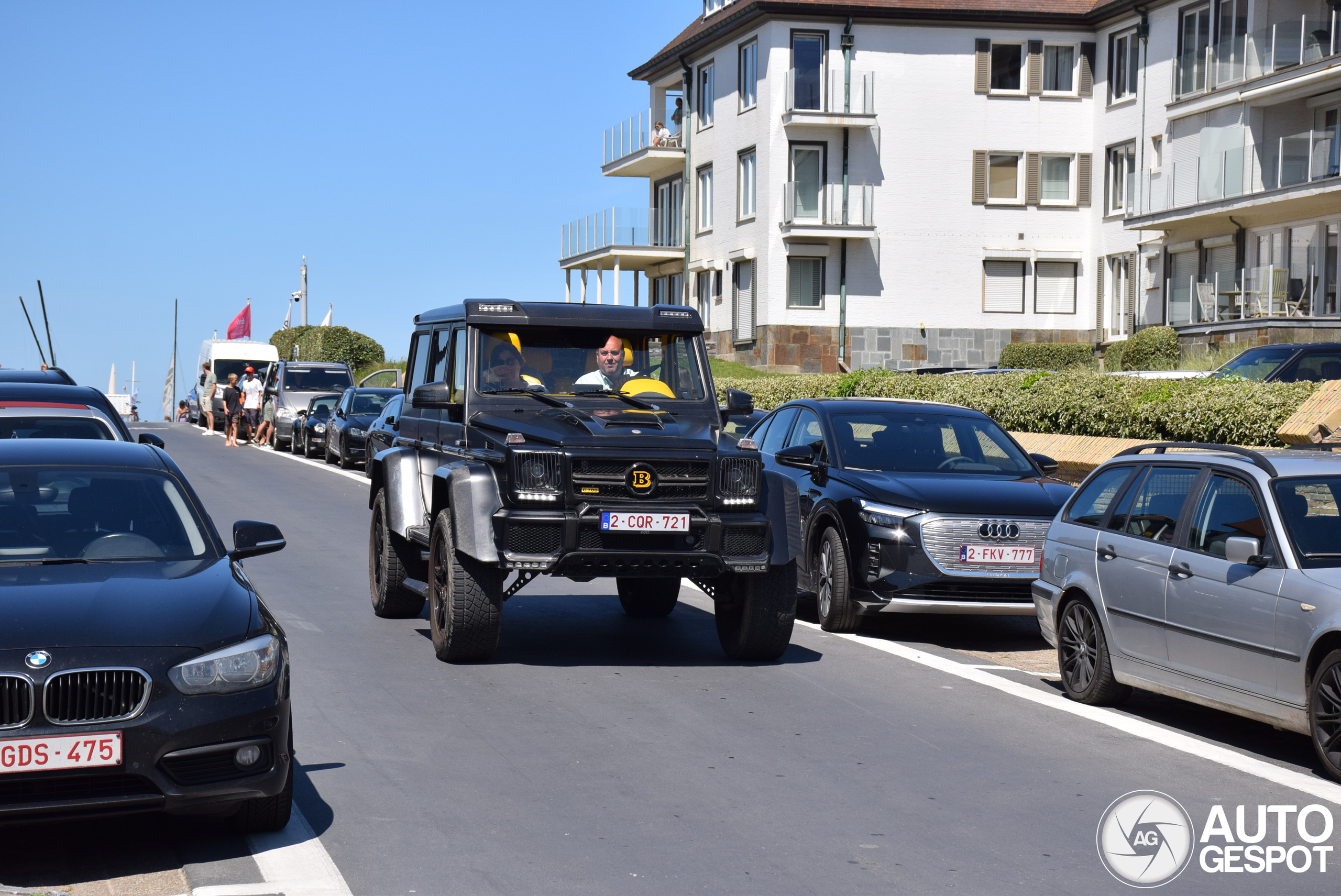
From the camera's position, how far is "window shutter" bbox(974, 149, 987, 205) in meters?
46.7

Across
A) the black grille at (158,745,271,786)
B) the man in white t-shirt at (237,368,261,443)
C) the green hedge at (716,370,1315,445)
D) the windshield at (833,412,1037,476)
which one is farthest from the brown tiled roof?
the black grille at (158,745,271,786)

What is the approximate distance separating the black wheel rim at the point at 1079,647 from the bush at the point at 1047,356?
34370mm

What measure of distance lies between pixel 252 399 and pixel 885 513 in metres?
30.0

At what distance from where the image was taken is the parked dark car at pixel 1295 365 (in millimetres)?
20547

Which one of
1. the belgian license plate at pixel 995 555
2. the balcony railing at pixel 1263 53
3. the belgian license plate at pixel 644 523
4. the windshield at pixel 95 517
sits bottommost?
the belgian license plate at pixel 995 555

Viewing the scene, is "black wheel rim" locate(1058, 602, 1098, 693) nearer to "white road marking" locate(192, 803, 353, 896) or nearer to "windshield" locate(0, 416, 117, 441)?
"white road marking" locate(192, 803, 353, 896)

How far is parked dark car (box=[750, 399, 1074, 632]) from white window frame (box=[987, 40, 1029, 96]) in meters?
36.2

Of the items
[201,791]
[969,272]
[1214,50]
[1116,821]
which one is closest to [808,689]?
[1116,821]

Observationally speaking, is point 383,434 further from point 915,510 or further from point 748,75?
point 748,75

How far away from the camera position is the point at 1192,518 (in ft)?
26.8

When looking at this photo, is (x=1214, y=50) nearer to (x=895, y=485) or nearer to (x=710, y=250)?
(x=710, y=250)

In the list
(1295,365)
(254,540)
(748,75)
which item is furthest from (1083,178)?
(254,540)

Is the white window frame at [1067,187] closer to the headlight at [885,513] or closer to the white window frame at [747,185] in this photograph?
the white window frame at [747,185]

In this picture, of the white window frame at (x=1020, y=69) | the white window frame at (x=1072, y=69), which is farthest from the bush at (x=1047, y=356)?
the white window frame at (x=1072, y=69)
